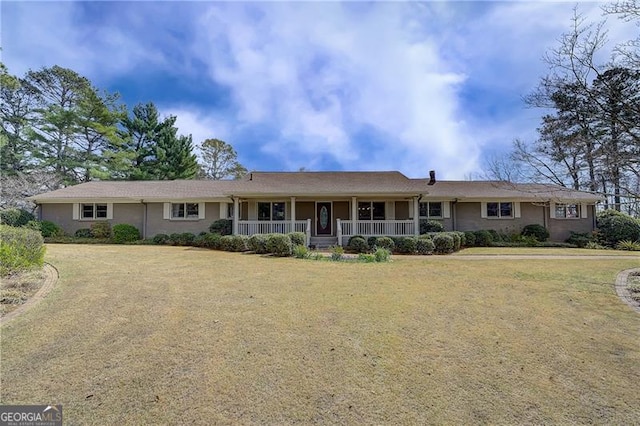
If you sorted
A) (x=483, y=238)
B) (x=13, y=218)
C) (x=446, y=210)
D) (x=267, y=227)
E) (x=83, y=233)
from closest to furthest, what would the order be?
(x=267, y=227), (x=483, y=238), (x=13, y=218), (x=83, y=233), (x=446, y=210)

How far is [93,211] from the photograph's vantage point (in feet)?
62.7

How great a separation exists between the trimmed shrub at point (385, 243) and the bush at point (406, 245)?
0.85 feet

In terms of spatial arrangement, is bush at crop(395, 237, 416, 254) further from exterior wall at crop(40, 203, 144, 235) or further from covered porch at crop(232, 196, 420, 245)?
exterior wall at crop(40, 203, 144, 235)

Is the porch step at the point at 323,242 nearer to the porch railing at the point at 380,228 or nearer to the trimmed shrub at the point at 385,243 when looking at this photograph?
the porch railing at the point at 380,228

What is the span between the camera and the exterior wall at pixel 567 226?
19.2 m

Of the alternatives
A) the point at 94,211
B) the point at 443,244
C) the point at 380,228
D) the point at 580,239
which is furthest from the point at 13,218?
the point at 580,239

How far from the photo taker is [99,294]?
20.1 feet

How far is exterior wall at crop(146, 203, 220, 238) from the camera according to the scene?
18641mm

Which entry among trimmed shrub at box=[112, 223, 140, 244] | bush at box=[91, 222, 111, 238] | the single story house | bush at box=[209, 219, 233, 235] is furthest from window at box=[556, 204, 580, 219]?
bush at box=[91, 222, 111, 238]

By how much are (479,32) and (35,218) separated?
83.0 feet

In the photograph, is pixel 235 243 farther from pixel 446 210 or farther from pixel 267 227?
pixel 446 210

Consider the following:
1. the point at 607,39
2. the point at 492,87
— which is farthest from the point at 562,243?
the point at 607,39

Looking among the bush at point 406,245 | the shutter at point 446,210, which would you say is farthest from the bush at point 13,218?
the shutter at point 446,210

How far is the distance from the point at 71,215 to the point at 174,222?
21.2 ft
